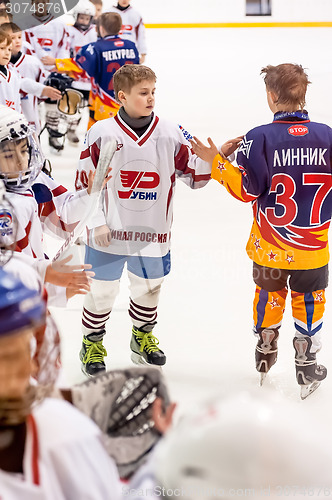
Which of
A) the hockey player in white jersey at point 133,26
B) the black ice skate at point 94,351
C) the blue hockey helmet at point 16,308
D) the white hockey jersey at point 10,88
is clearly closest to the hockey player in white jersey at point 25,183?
the black ice skate at point 94,351

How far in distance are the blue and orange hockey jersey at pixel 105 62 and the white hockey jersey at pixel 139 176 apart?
8.61 ft

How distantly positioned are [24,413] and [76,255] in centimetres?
119

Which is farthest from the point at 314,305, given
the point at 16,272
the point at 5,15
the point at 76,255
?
the point at 5,15

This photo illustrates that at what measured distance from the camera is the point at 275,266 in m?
2.52

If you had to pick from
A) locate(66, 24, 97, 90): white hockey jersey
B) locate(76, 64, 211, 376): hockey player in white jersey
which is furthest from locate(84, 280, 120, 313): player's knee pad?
locate(66, 24, 97, 90): white hockey jersey

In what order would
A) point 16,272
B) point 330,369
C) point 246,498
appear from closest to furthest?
point 246,498
point 16,272
point 330,369

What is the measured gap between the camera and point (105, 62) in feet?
17.0

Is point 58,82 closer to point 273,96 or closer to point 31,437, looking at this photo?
point 273,96

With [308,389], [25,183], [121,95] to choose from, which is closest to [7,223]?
[25,183]

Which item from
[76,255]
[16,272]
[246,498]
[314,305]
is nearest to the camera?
[246,498]

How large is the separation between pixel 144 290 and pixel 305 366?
0.65m

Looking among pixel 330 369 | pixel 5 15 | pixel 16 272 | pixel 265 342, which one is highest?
pixel 5 15

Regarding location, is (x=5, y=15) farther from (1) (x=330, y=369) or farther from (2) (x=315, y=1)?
(2) (x=315, y=1)

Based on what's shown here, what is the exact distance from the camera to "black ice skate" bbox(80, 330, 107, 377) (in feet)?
8.95
